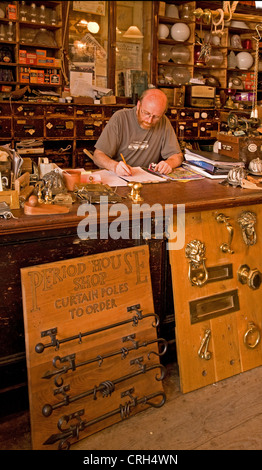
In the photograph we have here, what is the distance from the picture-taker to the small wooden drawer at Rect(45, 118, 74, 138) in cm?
461

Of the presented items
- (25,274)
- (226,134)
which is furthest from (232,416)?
(226,134)

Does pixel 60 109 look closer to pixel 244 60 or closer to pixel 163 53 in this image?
pixel 163 53

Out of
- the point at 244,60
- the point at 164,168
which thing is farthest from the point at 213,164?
the point at 244,60

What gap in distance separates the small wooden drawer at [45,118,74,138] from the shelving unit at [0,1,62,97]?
21.6 inches

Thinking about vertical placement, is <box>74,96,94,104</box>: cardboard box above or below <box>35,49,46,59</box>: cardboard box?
below

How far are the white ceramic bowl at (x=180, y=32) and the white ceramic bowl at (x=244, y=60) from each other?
3.14ft

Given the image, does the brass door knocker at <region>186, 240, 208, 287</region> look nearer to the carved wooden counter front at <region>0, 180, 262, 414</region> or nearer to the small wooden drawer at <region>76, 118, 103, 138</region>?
the carved wooden counter front at <region>0, 180, 262, 414</region>

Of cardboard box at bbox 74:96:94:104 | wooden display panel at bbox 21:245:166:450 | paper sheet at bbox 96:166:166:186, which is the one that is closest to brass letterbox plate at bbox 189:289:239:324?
wooden display panel at bbox 21:245:166:450

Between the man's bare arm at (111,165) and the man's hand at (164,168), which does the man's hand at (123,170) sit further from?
the man's hand at (164,168)

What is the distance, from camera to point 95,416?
173 centimetres

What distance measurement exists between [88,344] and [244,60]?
549 centimetres

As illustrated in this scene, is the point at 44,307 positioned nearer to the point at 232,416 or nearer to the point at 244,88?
the point at 232,416

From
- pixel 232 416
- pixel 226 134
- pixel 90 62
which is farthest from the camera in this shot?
pixel 90 62
